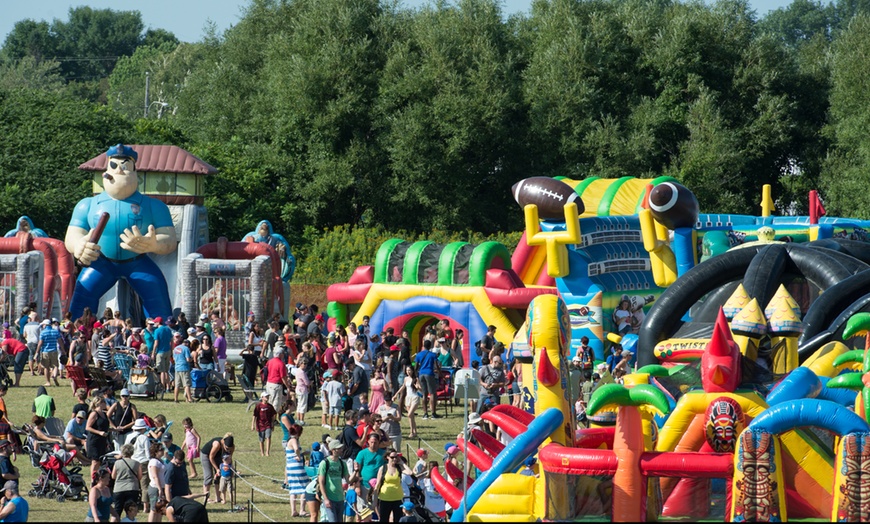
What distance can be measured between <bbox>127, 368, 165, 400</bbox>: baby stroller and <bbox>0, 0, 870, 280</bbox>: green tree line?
16012 mm

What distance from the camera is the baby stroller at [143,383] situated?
1888cm

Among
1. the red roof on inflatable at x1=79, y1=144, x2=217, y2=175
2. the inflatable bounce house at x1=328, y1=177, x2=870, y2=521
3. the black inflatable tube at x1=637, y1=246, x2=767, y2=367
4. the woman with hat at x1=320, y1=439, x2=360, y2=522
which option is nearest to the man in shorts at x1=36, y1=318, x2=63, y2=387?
the red roof on inflatable at x1=79, y1=144, x2=217, y2=175

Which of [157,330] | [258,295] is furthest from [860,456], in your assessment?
[258,295]

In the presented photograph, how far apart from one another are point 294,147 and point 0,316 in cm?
1597

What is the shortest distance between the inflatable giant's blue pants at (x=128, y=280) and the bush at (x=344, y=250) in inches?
393

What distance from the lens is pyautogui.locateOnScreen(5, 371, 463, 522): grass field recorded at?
13.1 meters

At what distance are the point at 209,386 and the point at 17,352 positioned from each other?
3103 millimetres

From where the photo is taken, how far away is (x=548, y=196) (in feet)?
77.6

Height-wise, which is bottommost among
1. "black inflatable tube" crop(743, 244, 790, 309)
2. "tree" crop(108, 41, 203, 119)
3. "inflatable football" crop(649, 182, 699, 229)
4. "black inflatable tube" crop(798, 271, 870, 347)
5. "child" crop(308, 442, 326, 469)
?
"child" crop(308, 442, 326, 469)

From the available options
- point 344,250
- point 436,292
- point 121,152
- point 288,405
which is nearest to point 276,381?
point 288,405

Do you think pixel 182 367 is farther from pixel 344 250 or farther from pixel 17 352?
pixel 344 250

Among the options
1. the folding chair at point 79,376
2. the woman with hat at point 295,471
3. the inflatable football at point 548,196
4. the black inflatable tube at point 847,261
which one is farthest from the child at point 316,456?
the inflatable football at point 548,196

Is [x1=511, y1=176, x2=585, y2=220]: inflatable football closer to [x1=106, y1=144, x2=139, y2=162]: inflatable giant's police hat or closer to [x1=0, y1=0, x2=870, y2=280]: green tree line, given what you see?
[x1=106, y1=144, x2=139, y2=162]: inflatable giant's police hat

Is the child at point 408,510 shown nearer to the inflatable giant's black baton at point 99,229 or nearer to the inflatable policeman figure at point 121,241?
the inflatable policeman figure at point 121,241
